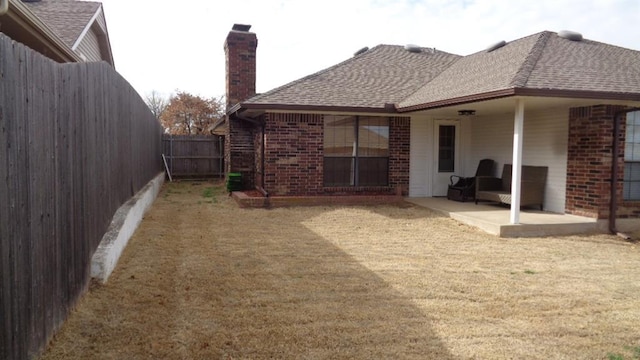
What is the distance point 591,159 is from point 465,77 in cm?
330

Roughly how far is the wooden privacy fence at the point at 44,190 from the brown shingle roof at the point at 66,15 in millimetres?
7274

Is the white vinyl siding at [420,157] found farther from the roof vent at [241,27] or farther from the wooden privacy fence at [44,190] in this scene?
the wooden privacy fence at [44,190]

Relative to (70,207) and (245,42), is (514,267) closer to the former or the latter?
(70,207)

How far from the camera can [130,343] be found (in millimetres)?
3650

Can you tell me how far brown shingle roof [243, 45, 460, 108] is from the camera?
1133 cm

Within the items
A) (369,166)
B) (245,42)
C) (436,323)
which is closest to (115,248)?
(436,323)

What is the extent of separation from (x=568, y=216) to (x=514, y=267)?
3.85 metres

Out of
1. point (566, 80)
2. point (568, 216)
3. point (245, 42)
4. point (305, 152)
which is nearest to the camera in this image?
point (566, 80)

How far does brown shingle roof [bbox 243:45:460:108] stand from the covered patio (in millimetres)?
3318

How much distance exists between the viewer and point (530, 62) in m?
9.33

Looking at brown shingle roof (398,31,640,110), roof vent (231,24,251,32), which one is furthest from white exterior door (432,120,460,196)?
roof vent (231,24,251,32)

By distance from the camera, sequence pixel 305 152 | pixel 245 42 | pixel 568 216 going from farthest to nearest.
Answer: pixel 245 42, pixel 305 152, pixel 568 216

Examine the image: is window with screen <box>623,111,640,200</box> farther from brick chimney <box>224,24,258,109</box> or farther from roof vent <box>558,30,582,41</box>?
brick chimney <box>224,24,258,109</box>

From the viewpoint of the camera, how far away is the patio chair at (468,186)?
1187 centimetres
